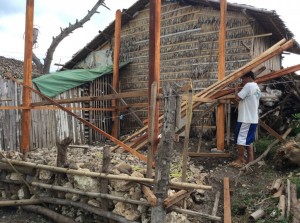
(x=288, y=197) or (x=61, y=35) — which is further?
(x=61, y=35)

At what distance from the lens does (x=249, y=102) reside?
5.87 m

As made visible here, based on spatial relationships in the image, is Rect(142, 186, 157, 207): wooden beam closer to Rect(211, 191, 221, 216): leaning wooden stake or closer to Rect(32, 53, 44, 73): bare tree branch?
Rect(211, 191, 221, 216): leaning wooden stake

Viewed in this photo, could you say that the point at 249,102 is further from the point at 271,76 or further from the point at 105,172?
the point at 105,172

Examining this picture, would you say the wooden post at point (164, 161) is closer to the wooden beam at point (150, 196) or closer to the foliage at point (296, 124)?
the wooden beam at point (150, 196)

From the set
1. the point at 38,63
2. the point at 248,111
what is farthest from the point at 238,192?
the point at 38,63

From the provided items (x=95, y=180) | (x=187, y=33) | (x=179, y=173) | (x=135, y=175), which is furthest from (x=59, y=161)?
(x=187, y=33)

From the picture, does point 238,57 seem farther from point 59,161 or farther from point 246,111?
point 59,161

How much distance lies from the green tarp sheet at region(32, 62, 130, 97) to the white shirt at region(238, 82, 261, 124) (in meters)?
5.13

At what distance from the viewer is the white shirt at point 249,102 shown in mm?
5797

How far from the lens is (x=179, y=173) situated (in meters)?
5.02

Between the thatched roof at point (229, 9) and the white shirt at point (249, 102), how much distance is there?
2.51 meters

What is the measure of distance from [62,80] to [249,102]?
540 cm

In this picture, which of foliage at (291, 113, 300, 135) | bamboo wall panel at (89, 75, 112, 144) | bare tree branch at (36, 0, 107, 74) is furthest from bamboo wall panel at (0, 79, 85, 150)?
bare tree branch at (36, 0, 107, 74)

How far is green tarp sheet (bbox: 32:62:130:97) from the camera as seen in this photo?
8539 mm
